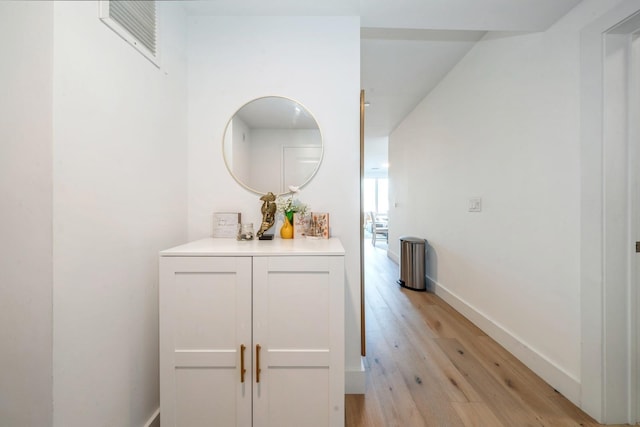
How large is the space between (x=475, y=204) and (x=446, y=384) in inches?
57.6

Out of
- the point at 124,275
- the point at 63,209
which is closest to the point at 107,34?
the point at 63,209

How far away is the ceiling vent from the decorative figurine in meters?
0.79

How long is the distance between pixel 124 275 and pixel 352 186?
115 cm

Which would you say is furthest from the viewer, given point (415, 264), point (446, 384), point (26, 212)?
point (415, 264)

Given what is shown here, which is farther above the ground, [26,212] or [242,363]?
[26,212]

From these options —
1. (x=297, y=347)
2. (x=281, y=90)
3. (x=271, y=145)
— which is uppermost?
(x=281, y=90)

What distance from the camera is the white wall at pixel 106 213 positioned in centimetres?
72

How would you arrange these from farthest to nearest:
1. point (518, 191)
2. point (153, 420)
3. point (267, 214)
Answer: point (518, 191) → point (267, 214) → point (153, 420)

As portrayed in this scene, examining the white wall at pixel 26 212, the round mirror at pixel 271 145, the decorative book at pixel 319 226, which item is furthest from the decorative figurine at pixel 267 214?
the white wall at pixel 26 212

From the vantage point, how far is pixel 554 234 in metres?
1.46

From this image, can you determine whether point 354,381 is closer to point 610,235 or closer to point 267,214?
point 267,214

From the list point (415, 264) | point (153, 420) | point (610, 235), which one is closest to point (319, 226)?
point (153, 420)

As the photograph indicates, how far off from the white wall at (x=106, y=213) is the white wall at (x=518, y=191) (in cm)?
218

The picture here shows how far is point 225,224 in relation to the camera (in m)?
1.39
